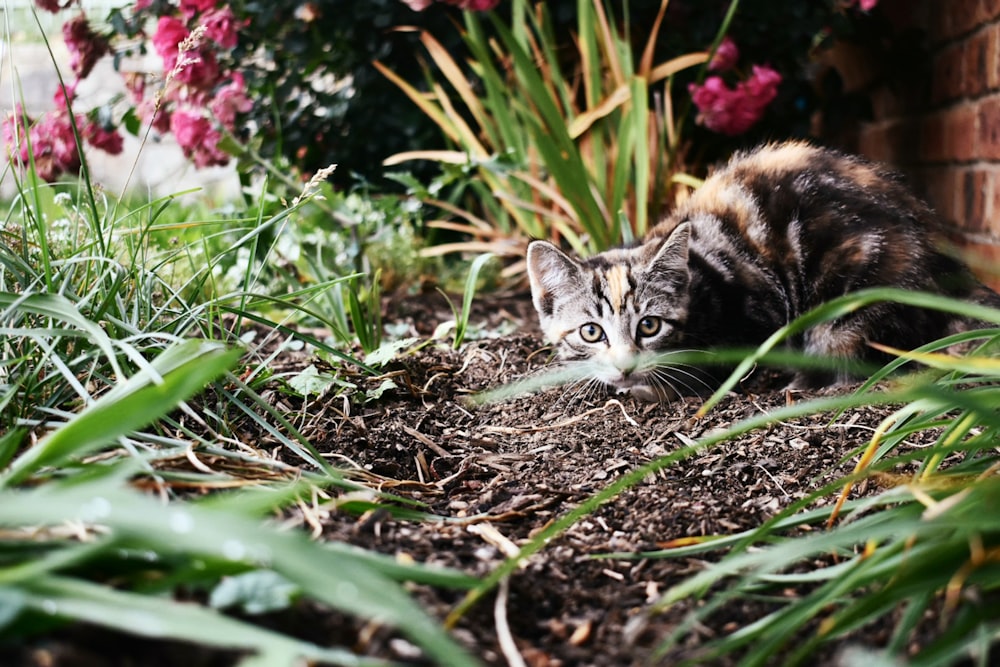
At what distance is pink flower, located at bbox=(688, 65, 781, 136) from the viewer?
9.75ft

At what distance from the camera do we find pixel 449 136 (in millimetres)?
3430

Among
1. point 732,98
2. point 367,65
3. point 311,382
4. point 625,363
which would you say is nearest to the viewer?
point 311,382

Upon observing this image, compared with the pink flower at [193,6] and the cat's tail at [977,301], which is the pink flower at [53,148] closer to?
the pink flower at [193,6]

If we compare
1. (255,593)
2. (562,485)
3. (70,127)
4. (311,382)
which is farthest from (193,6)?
(255,593)

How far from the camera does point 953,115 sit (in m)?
2.79

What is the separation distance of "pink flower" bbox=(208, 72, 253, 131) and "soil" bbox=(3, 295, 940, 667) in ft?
3.65

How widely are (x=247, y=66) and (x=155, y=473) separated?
8.92 ft

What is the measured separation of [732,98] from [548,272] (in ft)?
3.94

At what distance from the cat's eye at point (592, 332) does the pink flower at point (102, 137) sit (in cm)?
195

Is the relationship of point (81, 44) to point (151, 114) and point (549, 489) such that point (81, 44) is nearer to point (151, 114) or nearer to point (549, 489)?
point (151, 114)

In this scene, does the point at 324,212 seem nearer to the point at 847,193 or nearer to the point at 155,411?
the point at 847,193

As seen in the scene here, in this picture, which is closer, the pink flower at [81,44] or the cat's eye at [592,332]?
the cat's eye at [592,332]

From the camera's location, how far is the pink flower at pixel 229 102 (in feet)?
9.59

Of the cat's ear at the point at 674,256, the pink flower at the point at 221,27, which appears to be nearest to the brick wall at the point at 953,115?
the cat's ear at the point at 674,256
